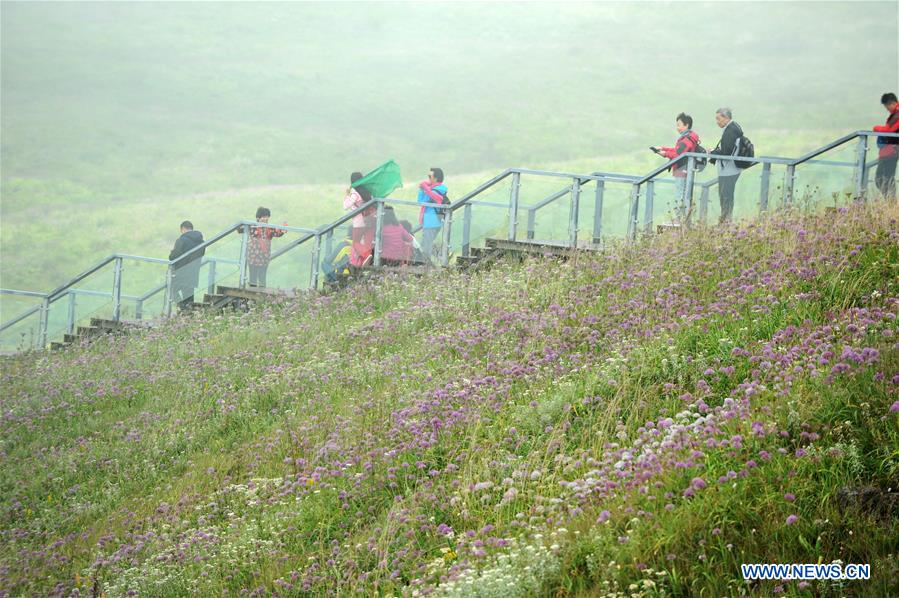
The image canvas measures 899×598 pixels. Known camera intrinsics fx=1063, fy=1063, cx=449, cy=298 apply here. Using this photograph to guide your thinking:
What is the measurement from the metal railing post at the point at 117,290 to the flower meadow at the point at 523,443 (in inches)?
211

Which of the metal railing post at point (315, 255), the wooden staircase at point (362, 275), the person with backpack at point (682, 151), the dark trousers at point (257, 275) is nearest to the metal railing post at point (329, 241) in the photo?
the metal railing post at point (315, 255)

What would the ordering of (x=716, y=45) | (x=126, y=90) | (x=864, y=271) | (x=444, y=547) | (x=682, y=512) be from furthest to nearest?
(x=716, y=45) → (x=126, y=90) → (x=864, y=271) → (x=444, y=547) → (x=682, y=512)

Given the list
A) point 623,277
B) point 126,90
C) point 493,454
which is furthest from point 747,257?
point 126,90

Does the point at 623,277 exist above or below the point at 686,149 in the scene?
below

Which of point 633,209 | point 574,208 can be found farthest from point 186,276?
point 633,209

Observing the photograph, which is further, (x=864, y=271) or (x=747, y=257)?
(x=747, y=257)

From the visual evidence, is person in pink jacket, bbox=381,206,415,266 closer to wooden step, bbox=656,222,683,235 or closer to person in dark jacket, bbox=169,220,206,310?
person in dark jacket, bbox=169,220,206,310

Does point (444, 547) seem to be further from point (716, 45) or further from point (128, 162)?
point (716, 45)

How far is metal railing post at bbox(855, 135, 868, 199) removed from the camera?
46.3 feet

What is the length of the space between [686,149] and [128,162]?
5761 centimetres

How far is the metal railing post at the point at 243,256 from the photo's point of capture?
63.3 feet

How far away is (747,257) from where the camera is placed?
11.3 metres

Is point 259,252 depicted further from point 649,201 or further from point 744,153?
point 744,153

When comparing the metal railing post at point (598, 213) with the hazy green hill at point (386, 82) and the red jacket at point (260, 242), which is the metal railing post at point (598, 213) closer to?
the red jacket at point (260, 242)
